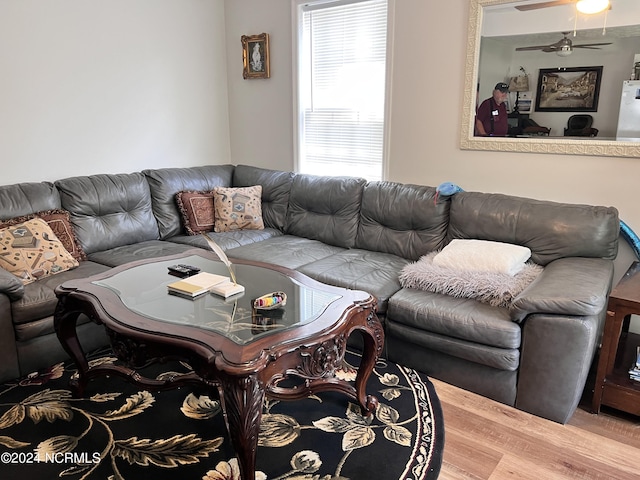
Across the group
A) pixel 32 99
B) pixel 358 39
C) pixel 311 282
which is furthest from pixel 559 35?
pixel 32 99

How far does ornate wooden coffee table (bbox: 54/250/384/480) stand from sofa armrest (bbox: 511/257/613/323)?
0.68m

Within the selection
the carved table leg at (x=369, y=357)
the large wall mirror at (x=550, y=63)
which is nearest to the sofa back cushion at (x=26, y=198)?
the carved table leg at (x=369, y=357)

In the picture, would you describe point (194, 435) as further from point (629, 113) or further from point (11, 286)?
point (629, 113)

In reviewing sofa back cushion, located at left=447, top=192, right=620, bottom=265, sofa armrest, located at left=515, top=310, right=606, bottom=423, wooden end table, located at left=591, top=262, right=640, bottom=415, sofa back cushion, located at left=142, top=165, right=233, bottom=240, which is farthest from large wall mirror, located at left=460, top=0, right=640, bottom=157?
sofa back cushion, located at left=142, top=165, right=233, bottom=240

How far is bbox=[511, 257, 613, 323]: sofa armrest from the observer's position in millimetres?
2014

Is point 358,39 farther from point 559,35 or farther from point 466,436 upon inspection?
point 466,436

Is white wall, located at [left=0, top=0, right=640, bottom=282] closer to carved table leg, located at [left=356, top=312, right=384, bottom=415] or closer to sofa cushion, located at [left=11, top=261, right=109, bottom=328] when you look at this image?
sofa cushion, located at [left=11, top=261, right=109, bottom=328]

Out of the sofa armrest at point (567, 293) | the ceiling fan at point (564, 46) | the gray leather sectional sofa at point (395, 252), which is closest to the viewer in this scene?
the sofa armrest at point (567, 293)

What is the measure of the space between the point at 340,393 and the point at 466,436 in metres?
0.60

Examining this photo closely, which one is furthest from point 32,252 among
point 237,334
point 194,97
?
point 194,97

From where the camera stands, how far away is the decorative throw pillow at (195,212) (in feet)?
12.0

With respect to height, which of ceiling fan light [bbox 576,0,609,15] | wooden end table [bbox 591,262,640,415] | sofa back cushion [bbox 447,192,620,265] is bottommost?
wooden end table [bbox 591,262,640,415]

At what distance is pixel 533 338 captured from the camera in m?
2.13

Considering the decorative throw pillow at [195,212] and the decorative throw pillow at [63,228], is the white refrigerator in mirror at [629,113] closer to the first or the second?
the decorative throw pillow at [195,212]
